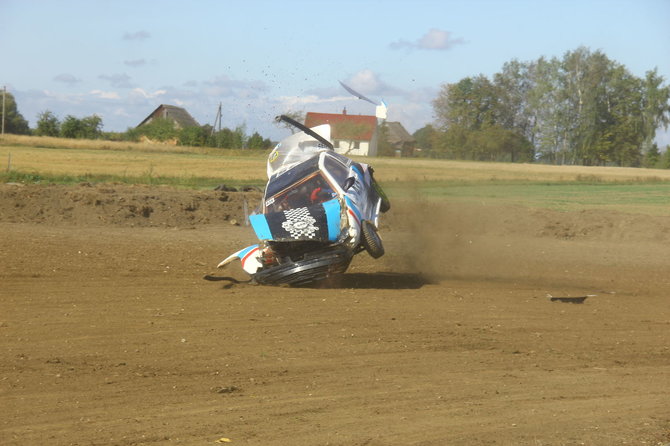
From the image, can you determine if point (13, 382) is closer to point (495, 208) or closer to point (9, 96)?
point (495, 208)

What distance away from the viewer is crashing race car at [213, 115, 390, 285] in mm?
10844

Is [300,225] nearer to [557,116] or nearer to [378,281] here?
[378,281]

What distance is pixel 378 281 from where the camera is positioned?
12.9 meters

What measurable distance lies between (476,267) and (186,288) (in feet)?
19.6

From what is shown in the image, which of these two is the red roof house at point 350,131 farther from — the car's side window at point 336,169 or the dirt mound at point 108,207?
the dirt mound at point 108,207

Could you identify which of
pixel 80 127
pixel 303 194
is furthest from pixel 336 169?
pixel 80 127

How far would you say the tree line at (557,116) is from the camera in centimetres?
5501

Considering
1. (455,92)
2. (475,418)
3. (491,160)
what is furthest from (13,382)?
(491,160)

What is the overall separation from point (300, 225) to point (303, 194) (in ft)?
3.18

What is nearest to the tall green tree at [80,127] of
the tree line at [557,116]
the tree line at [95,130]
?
the tree line at [95,130]

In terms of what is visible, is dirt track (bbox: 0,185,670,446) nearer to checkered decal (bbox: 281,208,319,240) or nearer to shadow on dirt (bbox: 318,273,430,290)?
shadow on dirt (bbox: 318,273,430,290)

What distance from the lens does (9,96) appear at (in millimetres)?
90375

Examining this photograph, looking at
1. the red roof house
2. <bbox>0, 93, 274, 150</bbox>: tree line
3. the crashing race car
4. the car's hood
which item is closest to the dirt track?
the crashing race car

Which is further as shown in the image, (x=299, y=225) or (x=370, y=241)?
(x=370, y=241)
